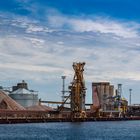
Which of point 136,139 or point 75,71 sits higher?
point 75,71

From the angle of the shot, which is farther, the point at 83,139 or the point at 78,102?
the point at 78,102

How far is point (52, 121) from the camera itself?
191 meters

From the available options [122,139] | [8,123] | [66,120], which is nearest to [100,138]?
[122,139]

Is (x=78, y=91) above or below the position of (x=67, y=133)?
above

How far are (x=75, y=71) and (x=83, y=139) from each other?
9284 cm

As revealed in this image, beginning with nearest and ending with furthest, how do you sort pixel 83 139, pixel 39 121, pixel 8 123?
pixel 83 139 < pixel 8 123 < pixel 39 121

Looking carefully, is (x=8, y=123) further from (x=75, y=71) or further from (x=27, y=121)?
(x=75, y=71)

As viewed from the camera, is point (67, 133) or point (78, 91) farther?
point (78, 91)

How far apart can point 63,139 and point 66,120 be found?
91137 mm

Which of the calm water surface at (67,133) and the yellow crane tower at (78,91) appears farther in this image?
the yellow crane tower at (78,91)

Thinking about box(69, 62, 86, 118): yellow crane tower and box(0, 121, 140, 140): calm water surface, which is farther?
box(69, 62, 86, 118): yellow crane tower

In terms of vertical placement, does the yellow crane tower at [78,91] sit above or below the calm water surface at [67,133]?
above

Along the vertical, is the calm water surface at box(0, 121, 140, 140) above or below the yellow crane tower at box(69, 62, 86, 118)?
below

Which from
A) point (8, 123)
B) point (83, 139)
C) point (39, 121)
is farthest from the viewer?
point (39, 121)
